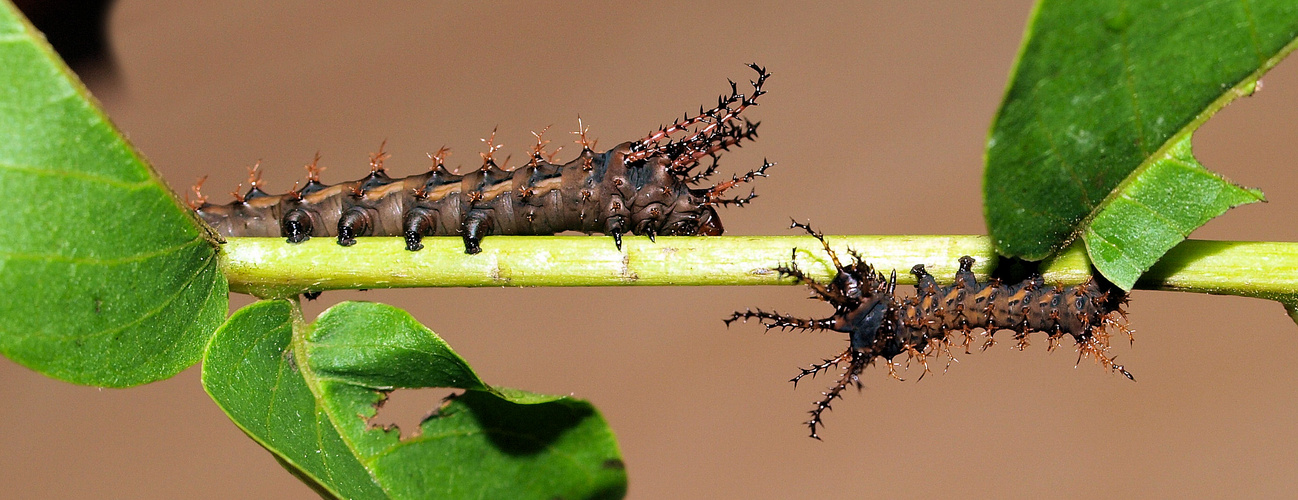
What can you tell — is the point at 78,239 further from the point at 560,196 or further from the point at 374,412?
the point at 560,196

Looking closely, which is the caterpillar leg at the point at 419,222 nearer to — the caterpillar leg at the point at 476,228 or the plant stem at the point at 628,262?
the caterpillar leg at the point at 476,228

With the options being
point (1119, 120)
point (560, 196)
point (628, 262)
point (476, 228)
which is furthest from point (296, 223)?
point (1119, 120)

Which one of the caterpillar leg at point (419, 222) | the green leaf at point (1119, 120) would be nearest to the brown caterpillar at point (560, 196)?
the caterpillar leg at point (419, 222)

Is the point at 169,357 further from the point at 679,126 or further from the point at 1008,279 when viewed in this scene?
the point at 1008,279

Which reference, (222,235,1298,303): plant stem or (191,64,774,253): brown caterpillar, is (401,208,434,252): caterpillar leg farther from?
(222,235,1298,303): plant stem

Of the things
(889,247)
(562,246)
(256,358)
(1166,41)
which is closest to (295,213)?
(256,358)

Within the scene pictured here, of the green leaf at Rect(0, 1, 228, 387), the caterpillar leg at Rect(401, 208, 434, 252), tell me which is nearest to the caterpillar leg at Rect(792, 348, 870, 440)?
the caterpillar leg at Rect(401, 208, 434, 252)
